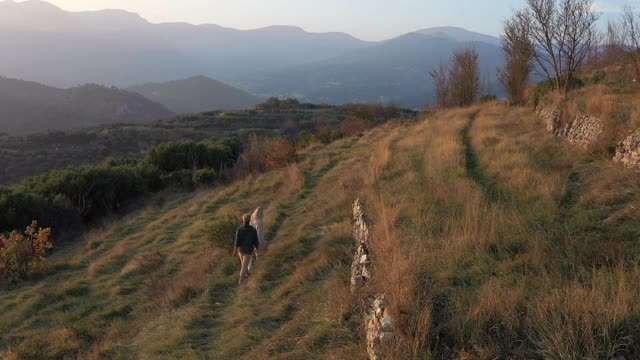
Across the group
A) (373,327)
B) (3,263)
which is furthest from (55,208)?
(373,327)

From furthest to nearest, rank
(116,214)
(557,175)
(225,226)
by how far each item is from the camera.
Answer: (116,214), (225,226), (557,175)

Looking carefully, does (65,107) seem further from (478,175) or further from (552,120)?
(478,175)

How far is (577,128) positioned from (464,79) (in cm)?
2629

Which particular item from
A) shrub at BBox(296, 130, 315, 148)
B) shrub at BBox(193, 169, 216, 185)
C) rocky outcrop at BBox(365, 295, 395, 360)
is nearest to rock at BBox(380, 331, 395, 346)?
rocky outcrop at BBox(365, 295, 395, 360)

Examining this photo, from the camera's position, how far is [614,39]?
100ft

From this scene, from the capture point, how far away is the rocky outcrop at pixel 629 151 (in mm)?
7850

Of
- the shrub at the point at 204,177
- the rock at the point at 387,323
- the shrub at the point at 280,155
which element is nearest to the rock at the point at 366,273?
the rock at the point at 387,323

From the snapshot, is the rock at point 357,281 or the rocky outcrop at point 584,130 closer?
the rock at point 357,281

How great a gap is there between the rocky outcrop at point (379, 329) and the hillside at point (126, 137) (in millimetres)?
42990

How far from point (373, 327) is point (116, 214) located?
22.0 m

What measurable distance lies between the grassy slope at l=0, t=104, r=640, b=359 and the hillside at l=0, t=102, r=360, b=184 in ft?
110

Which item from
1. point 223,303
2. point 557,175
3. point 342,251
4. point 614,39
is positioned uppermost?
point 614,39

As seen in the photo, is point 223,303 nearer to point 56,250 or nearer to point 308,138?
point 56,250

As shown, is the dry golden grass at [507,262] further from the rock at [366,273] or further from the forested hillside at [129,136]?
the forested hillside at [129,136]
